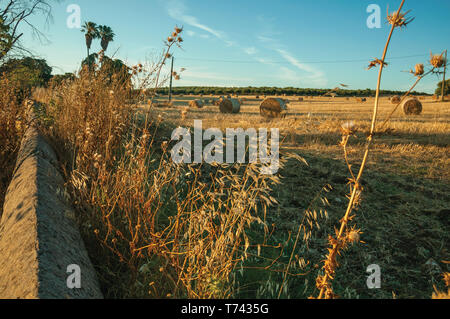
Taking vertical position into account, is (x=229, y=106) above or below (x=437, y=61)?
above

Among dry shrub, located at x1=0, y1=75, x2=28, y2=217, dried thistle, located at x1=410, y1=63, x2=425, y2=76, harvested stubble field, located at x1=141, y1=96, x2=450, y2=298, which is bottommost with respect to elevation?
harvested stubble field, located at x1=141, y1=96, x2=450, y2=298

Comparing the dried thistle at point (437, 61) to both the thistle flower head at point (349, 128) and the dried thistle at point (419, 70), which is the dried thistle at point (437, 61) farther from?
the thistle flower head at point (349, 128)

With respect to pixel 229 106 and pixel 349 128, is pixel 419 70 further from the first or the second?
pixel 229 106

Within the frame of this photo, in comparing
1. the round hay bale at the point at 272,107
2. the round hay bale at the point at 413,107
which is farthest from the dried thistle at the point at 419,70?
the round hay bale at the point at 413,107

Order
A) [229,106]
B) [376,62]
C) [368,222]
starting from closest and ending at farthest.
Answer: [376,62], [368,222], [229,106]

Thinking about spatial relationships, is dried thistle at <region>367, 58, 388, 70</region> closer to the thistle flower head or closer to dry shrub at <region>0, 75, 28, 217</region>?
the thistle flower head

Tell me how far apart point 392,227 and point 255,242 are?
154 cm

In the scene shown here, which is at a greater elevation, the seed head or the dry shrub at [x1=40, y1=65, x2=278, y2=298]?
the seed head

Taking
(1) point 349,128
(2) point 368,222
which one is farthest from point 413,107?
(1) point 349,128

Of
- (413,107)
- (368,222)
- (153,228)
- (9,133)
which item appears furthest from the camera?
(413,107)

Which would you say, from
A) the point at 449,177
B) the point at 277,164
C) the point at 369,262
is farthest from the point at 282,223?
the point at 449,177

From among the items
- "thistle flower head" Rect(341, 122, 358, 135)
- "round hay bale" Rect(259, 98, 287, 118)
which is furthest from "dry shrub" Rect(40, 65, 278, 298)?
"round hay bale" Rect(259, 98, 287, 118)

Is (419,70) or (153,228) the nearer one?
(419,70)
